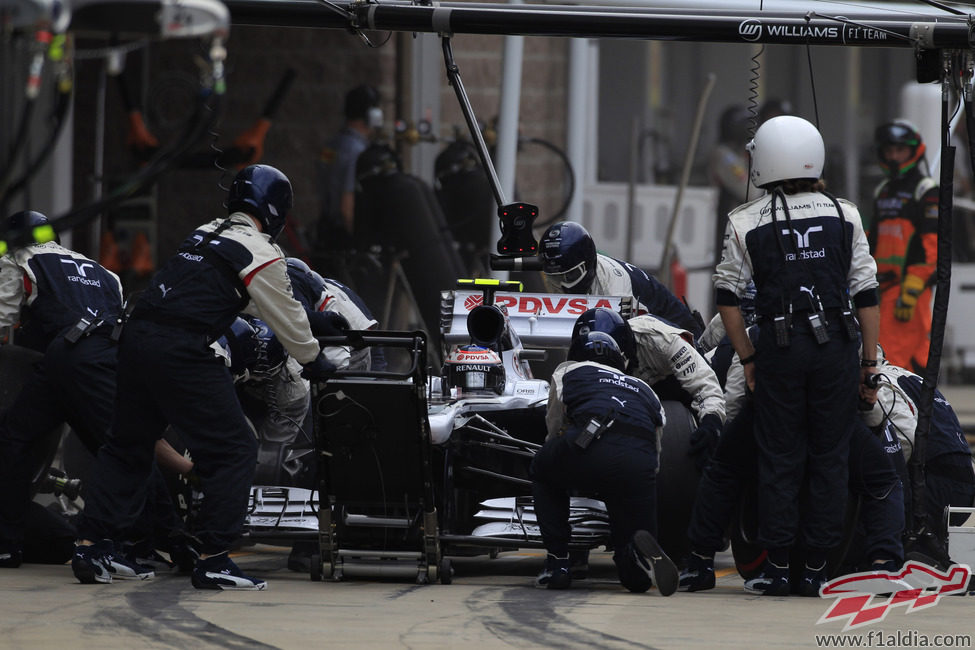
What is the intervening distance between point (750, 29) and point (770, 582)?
2.66m

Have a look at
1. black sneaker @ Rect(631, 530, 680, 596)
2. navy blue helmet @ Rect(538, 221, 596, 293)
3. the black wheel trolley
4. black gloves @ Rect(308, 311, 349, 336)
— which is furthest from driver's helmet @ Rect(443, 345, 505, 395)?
black sneaker @ Rect(631, 530, 680, 596)

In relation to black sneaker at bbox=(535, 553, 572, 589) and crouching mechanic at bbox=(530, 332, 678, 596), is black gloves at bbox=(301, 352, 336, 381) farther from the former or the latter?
black sneaker at bbox=(535, 553, 572, 589)

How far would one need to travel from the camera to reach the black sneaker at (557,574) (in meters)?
7.08

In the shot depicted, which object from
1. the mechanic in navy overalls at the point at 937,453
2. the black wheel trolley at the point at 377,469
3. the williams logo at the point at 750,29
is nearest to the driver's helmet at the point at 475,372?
the black wheel trolley at the point at 377,469

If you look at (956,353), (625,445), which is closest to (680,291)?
(956,353)

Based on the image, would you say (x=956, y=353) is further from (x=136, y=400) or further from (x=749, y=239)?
(x=136, y=400)

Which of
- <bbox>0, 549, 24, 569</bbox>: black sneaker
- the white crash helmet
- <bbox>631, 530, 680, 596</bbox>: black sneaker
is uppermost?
the white crash helmet

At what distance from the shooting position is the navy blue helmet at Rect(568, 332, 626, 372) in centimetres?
719

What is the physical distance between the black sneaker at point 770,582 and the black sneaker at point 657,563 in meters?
0.45

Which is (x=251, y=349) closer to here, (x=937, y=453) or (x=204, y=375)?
(x=204, y=375)

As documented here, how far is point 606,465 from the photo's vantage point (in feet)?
22.4

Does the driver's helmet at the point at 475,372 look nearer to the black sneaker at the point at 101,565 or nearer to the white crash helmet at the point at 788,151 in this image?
the white crash helmet at the point at 788,151

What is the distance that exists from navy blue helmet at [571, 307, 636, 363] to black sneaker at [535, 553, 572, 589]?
3.11ft

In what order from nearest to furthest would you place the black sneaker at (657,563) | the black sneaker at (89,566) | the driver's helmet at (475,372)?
the black sneaker at (657,563) → the black sneaker at (89,566) → the driver's helmet at (475,372)
